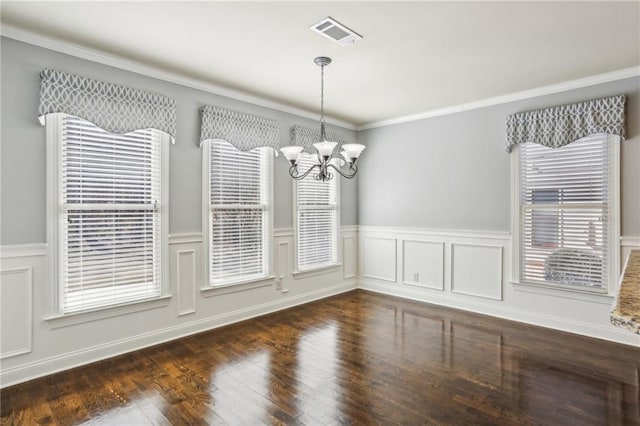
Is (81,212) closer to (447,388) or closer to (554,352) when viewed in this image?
(447,388)

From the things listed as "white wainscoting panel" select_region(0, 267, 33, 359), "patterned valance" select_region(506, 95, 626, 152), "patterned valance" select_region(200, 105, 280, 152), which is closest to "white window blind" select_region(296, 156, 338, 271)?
"patterned valance" select_region(200, 105, 280, 152)

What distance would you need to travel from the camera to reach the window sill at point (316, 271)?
16.5 feet

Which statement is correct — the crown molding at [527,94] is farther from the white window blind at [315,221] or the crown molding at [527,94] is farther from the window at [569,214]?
the white window blind at [315,221]

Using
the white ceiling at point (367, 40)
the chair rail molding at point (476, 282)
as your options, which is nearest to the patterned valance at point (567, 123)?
the white ceiling at point (367, 40)

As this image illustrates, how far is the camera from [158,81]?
3625 millimetres

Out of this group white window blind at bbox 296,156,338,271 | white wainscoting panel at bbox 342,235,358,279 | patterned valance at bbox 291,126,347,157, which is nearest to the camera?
patterned valance at bbox 291,126,347,157

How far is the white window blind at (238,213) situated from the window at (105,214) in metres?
0.61

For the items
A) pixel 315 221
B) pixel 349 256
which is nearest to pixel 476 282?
pixel 349 256

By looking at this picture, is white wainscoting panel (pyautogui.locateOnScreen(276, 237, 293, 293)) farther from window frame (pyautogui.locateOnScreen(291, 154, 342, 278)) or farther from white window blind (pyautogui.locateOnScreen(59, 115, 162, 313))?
white window blind (pyautogui.locateOnScreen(59, 115, 162, 313))

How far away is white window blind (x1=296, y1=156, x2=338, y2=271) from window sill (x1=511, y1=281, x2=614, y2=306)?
2.57 m

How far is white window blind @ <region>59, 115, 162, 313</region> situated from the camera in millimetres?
3057

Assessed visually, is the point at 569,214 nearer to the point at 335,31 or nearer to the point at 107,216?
the point at 335,31

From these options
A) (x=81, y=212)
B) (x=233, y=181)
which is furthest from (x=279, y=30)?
(x=81, y=212)

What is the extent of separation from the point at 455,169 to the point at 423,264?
1434 millimetres
